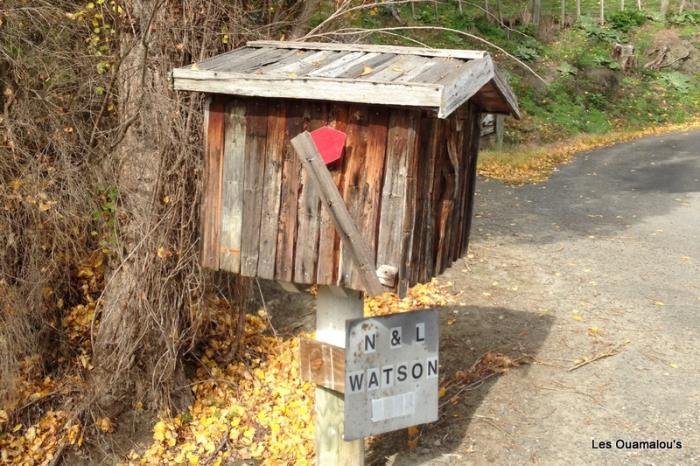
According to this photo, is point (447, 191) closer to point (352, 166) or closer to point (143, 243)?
point (352, 166)

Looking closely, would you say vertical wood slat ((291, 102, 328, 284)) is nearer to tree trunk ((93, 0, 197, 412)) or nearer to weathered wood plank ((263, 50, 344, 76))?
weathered wood plank ((263, 50, 344, 76))

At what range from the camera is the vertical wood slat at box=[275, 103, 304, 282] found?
11.9 feet

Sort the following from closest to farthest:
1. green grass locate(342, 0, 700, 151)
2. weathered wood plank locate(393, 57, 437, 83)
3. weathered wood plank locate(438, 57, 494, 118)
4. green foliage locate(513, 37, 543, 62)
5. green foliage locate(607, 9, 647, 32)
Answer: weathered wood plank locate(438, 57, 494, 118), weathered wood plank locate(393, 57, 437, 83), green grass locate(342, 0, 700, 151), green foliage locate(513, 37, 543, 62), green foliage locate(607, 9, 647, 32)

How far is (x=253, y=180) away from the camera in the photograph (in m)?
3.77

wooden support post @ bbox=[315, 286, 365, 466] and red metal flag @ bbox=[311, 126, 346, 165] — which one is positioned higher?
red metal flag @ bbox=[311, 126, 346, 165]

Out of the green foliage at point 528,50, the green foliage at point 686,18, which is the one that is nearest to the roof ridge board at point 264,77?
the green foliage at point 528,50

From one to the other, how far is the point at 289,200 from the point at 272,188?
12 cm

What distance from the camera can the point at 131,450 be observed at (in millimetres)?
5633

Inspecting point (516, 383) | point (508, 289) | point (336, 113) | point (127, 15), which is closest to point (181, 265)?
point (127, 15)

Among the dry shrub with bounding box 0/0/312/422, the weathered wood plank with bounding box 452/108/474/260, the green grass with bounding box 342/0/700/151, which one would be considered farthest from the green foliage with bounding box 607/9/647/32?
the weathered wood plank with bounding box 452/108/474/260

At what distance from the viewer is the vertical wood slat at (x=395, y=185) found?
3.40 m

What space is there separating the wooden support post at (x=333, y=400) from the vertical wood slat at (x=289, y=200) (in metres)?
0.36

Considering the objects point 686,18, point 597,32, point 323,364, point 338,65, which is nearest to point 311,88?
point 338,65

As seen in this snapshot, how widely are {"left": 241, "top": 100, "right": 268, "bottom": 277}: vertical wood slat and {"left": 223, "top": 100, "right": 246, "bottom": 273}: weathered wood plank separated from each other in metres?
0.03
